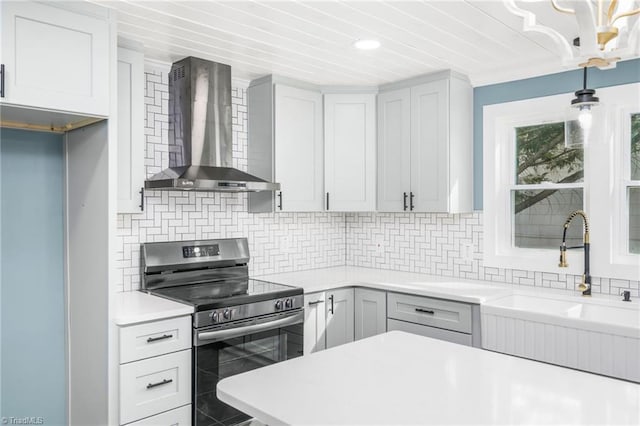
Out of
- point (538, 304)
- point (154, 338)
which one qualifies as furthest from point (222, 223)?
point (538, 304)

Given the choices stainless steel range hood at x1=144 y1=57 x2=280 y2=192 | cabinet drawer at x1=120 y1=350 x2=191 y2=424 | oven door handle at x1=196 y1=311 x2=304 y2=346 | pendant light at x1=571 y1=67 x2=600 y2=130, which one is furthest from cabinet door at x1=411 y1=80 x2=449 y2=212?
cabinet drawer at x1=120 y1=350 x2=191 y2=424

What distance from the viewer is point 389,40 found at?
2871 mm

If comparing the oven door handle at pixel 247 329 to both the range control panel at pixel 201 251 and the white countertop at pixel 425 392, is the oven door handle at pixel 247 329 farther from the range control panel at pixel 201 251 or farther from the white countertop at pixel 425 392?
the white countertop at pixel 425 392

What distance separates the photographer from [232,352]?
2.88 m

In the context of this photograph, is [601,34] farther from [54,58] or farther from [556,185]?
[556,185]

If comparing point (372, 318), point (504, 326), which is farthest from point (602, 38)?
point (372, 318)

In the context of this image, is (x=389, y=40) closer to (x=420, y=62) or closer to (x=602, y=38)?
(x=420, y=62)

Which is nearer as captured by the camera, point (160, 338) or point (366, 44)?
point (160, 338)

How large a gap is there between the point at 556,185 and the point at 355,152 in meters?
1.52

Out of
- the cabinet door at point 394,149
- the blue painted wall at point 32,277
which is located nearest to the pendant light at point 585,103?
the cabinet door at point 394,149

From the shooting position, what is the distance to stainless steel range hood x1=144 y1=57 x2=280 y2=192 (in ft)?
10.3

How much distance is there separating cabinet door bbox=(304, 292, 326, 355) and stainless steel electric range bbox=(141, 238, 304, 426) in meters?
0.13

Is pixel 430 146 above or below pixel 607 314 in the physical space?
above

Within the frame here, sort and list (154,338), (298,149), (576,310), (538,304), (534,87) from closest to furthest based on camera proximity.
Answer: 1. (154,338)
2. (576,310)
3. (538,304)
4. (534,87)
5. (298,149)
